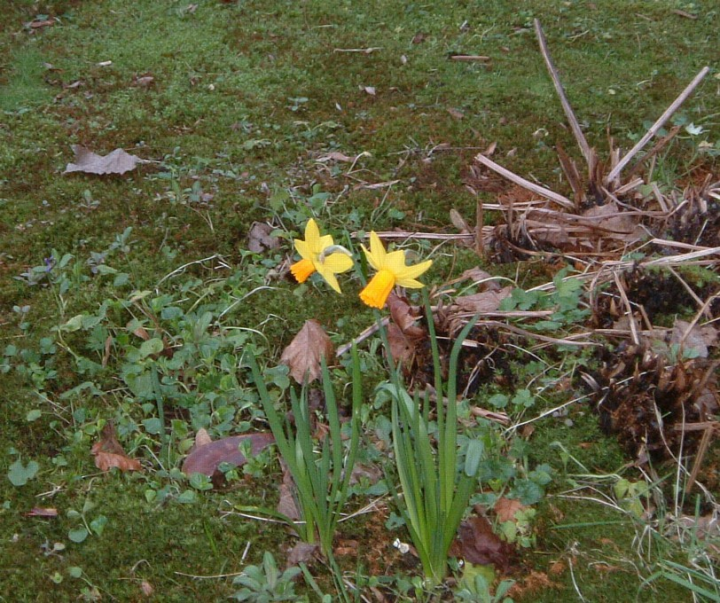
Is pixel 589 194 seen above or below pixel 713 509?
above

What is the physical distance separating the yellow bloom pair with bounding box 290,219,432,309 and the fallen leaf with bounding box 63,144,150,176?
1719mm

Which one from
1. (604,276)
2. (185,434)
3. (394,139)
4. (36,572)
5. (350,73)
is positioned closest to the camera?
(36,572)

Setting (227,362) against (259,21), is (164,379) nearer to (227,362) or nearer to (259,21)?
(227,362)

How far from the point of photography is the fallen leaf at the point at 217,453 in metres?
1.80

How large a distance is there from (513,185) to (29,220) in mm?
1764

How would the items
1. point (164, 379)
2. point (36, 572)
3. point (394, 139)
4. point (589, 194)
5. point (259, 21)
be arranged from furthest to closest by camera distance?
point (259, 21) → point (394, 139) → point (589, 194) → point (164, 379) → point (36, 572)

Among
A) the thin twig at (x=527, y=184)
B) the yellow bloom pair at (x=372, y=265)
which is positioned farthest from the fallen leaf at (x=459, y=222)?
the yellow bloom pair at (x=372, y=265)

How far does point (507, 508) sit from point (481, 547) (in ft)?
0.40

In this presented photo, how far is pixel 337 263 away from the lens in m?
1.35

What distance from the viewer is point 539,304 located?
215 centimetres

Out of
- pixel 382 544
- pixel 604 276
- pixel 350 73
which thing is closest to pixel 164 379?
pixel 382 544

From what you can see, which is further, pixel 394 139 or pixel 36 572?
pixel 394 139

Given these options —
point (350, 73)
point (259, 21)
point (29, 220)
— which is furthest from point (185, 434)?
point (259, 21)

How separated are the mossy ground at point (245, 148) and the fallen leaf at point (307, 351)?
91mm
